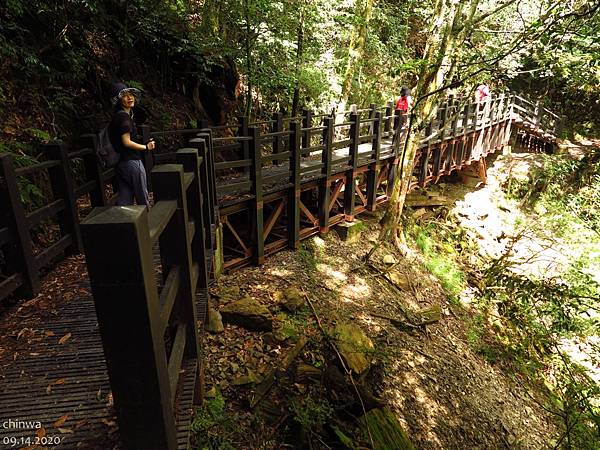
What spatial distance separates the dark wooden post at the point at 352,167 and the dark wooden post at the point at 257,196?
11.1 feet

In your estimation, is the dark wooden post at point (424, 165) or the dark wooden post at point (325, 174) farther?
the dark wooden post at point (424, 165)

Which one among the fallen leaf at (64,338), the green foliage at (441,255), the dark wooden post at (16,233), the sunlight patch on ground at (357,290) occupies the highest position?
the dark wooden post at (16,233)

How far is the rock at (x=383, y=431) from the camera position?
5.09m

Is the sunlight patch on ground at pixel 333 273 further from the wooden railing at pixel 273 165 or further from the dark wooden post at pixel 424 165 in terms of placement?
the dark wooden post at pixel 424 165

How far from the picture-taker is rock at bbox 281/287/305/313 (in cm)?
722

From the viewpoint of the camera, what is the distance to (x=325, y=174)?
32.6 feet

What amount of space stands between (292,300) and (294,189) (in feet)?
9.49

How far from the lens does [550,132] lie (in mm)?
22656

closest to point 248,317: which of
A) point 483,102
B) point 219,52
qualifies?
point 219,52

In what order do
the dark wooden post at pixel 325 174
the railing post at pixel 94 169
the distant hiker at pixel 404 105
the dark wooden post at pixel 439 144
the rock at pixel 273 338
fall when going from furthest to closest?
the dark wooden post at pixel 439 144 → the distant hiker at pixel 404 105 → the dark wooden post at pixel 325 174 → the rock at pixel 273 338 → the railing post at pixel 94 169

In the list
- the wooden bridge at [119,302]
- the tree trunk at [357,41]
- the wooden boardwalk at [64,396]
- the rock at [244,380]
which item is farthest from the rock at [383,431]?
the tree trunk at [357,41]

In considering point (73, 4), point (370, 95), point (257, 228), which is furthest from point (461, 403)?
point (370, 95)

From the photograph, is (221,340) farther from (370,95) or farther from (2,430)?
(370,95)

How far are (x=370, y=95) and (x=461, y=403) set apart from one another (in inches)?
658
